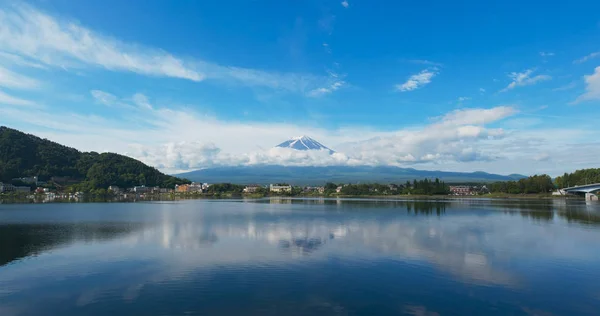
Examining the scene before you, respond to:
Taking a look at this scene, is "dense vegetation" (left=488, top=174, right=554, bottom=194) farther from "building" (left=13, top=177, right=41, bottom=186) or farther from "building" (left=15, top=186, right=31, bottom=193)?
"building" (left=13, top=177, right=41, bottom=186)

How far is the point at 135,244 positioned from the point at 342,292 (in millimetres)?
11282

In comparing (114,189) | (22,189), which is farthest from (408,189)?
(22,189)

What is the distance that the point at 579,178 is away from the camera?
75562 millimetres

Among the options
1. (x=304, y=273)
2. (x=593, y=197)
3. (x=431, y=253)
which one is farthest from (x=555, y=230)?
(x=593, y=197)

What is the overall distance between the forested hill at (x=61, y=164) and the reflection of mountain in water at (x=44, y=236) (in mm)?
88110

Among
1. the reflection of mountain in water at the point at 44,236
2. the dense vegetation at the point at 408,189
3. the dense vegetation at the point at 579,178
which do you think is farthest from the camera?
the dense vegetation at the point at 408,189

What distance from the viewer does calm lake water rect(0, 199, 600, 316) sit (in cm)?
827

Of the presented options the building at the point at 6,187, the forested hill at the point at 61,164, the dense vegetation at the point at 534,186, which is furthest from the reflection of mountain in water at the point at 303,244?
the forested hill at the point at 61,164

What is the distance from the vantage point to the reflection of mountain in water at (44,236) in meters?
14.3

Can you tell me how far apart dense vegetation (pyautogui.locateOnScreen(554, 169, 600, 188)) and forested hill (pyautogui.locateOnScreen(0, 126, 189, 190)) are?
119m

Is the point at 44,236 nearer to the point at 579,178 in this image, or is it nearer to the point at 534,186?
the point at 534,186

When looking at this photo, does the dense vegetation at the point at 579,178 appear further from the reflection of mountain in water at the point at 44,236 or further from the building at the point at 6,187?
the building at the point at 6,187

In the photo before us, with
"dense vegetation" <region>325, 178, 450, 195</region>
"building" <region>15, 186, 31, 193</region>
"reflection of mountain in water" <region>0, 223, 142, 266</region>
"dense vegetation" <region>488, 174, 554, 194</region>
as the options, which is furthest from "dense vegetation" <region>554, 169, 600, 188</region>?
"building" <region>15, 186, 31, 193</region>

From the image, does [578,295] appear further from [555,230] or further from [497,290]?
[555,230]
